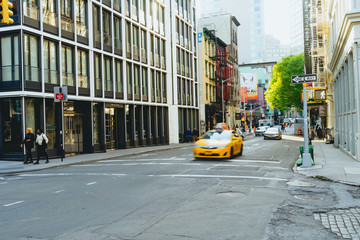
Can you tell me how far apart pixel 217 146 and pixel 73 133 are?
11681mm

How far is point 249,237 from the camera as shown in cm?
577

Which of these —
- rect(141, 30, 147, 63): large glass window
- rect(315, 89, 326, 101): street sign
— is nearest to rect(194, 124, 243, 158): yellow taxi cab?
rect(315, 89, 326, 101): street sign

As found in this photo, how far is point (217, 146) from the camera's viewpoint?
58.0 feet

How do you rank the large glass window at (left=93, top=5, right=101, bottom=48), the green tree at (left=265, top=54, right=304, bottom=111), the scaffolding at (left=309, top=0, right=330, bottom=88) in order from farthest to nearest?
the green tree at (left=265, top=54, right=304, bottom=111), the scaffolding at (left=309, top=0, right=330, bottom=88), the large glass window at (left=93, top=5, right=101, bottom=48)

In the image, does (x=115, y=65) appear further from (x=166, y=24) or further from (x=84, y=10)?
(x=166, y=24)

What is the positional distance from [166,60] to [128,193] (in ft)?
102

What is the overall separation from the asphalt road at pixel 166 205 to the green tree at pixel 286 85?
4945 centimetres

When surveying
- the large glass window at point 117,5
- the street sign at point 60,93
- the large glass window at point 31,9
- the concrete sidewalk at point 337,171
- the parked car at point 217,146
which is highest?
the large glass window at point 117,5

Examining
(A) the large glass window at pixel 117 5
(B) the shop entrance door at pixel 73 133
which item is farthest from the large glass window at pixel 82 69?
(A) the large glass window at pixel 117 5

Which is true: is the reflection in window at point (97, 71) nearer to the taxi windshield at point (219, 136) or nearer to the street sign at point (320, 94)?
the taxi windshield at point (219, 136)

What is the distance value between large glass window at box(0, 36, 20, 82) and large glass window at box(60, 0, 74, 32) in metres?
3.92

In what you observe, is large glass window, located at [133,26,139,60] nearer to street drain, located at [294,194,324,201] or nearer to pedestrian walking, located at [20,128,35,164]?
pedestrian walking, located at [20,128,35,164]

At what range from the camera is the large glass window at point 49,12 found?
853 inches

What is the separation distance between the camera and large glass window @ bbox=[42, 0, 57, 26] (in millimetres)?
21672
